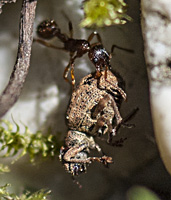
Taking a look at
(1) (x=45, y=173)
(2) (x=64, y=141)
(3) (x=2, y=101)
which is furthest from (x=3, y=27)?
(1) (x=45, y=173)

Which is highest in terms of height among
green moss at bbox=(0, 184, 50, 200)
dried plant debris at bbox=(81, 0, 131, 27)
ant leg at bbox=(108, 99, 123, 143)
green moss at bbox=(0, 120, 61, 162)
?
dried plant debris at bbox=(81, 0, 131, 27)

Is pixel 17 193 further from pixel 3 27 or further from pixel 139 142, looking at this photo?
pixel 3 27

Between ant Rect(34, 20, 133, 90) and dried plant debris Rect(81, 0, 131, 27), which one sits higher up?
dried plant debris Rect(81, 0, 131, 27)

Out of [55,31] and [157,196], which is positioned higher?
[55,31]

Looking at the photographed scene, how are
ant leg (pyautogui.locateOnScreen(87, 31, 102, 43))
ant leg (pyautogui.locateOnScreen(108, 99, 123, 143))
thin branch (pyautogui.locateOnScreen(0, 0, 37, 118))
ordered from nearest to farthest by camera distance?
1. thin branch (pyautogui.locateOnScreen(0, 0, 37, 118))
2. ant leg (pyautogui.locateOnScreen(108, 99, 123, 143))
3. ant leg (pyautogui.locateOnScreen(87, 31, 102, 43))

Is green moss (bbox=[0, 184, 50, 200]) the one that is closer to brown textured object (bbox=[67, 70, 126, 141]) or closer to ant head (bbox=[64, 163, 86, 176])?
ant head (bbox=[64, 163, 86, 176])

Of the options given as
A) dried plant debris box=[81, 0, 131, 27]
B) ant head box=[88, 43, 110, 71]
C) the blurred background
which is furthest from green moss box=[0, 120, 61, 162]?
dried plant debris box=[81, 0, 131, 27]

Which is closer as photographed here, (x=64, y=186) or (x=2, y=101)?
(x=2, y=101)
